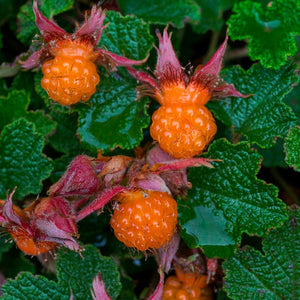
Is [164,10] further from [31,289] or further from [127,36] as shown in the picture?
[31,289]

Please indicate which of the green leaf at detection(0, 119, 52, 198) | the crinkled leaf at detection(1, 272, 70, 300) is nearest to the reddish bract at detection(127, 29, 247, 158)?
the green leaf at detection(0, 119, 52, 198)

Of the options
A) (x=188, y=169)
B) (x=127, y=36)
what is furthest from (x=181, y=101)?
(x=127, y=36)

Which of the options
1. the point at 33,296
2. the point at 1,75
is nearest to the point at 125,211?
the point at 33,296

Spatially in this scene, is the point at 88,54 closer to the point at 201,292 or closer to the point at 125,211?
the point at 125,211

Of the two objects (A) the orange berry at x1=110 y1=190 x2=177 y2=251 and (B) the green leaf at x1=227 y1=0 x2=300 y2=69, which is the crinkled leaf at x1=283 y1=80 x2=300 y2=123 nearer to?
(B) the green leaf at x1=227 y1=0 x2=300 y2=69

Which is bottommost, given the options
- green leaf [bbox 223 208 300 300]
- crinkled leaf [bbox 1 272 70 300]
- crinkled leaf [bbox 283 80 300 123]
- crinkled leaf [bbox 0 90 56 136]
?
crinkled leaf [bbox 1 272 70 300]
